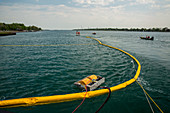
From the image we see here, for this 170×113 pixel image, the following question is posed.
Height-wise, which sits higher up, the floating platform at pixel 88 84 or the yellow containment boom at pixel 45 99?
the floating platform at pixel 88 84

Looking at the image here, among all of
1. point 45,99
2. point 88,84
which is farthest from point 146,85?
point 45,99

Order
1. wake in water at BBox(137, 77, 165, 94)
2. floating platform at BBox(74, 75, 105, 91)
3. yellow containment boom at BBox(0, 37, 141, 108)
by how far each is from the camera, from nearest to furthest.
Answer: yellow containment boom at BBox(0, 37, 141, 108) < floating platform at BBox(74, 75, 105, 91) < wake in water at BBox(137, 77, 165, 94)

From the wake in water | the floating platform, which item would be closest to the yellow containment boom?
the floating platform

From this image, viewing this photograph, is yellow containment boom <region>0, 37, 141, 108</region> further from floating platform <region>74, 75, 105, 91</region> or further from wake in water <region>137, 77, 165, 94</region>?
wake in water <region>137, 77, 165, 94</region>

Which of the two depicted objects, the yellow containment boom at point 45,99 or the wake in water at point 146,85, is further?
the wake in water at point 146,85

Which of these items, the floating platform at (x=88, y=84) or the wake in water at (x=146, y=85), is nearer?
the floating platform at (x=88, y=84)

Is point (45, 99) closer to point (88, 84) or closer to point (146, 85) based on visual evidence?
point (88, 84)

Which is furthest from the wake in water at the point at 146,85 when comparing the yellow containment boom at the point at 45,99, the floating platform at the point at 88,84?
the floating platform at the point at 88,84

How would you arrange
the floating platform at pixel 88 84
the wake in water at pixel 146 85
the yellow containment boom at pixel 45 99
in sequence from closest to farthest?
the yellow containment boom at pixel 45 99 → the floating platform at pixel 88 84 → the wake in water at pixel 146 85

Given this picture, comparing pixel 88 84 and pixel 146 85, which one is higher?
pixel 88 84

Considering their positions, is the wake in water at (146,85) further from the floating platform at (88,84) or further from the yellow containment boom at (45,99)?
the floating platform at (88,84)

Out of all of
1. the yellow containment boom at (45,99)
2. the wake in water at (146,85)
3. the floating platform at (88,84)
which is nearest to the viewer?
the yellow containment boom at (45,99)

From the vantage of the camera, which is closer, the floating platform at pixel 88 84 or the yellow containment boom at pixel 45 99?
the yellow containment boom at pixel 45 99

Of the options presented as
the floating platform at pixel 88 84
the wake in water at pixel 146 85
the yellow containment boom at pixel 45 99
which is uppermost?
the floating platform at pixel 88 84
